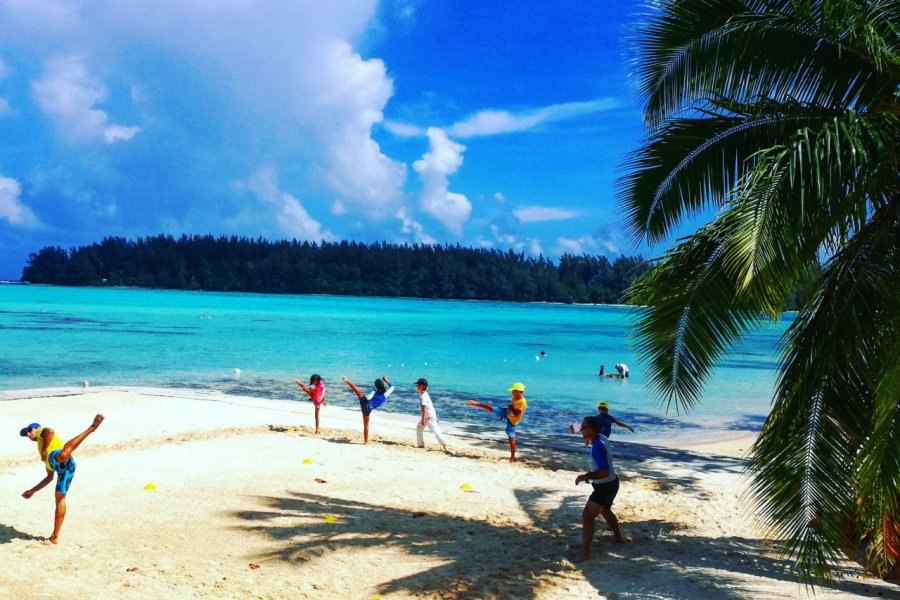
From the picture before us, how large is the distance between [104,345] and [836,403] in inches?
1666

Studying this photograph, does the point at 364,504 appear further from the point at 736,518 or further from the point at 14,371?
the point at 14,371

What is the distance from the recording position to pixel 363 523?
904cm

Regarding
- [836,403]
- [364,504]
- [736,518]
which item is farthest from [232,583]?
[736,518]

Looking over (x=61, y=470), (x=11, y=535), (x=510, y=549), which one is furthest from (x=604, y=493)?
(x=11, y=535)

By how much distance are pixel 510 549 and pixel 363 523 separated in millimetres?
1924

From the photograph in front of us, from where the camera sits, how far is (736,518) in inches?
395

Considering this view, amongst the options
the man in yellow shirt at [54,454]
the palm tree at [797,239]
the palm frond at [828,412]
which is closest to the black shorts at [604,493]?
the palm tree at [797,239]

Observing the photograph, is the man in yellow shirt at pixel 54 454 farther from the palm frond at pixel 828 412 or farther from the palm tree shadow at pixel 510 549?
the palm frond at pixel 828 412

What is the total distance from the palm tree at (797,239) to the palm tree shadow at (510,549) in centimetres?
140

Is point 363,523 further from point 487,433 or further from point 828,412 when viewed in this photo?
point 487,433

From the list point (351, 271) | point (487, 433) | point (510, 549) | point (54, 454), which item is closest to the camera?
point (54, 454)

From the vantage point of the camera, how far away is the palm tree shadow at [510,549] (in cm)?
720

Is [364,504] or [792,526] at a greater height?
[792,526]

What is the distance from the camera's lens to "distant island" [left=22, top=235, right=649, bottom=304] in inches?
7131
